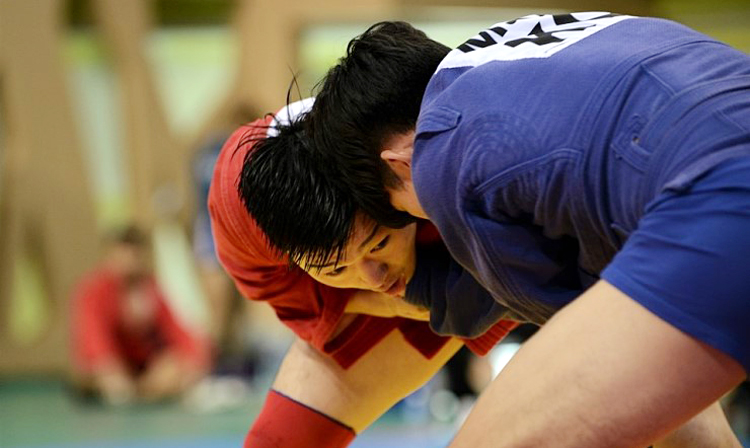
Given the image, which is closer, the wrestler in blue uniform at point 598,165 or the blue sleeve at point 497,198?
the wrestler in blue uniform at point 598,165

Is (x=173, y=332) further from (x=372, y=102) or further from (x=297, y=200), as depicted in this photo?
(x=372, y=102)

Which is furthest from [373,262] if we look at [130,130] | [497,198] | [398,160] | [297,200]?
[130,130]

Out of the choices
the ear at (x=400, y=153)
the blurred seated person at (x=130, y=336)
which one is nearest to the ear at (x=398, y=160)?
the ear at (x=400, y=153)

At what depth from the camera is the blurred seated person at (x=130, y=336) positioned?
7.12m

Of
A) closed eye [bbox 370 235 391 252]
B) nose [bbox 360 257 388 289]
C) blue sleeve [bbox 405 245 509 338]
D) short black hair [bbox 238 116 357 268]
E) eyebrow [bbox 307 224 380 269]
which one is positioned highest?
short black hair [bbox 238 116 357 268]

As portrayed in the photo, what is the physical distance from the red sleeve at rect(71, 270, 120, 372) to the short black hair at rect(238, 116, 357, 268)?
5.36 m

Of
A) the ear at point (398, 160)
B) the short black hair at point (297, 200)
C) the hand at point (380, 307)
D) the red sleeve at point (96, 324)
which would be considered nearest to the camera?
the ear at point (398, 160)

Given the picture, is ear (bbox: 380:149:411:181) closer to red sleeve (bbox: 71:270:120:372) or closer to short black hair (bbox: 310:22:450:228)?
short black hair (bbox: 310:22:450:228)

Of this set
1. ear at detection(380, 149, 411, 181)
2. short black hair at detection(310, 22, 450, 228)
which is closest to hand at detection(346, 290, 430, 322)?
short black hair at detection(310, 22, 450, 228)

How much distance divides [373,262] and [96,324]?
17.6 ft

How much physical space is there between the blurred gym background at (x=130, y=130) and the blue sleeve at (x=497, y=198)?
5912 millimetres

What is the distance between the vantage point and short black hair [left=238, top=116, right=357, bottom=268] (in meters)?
1.91

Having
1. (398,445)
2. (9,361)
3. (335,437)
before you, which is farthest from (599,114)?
(9,361)

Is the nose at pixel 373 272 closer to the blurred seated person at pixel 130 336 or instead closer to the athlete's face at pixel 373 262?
the athlete's face at pixel 373 262
